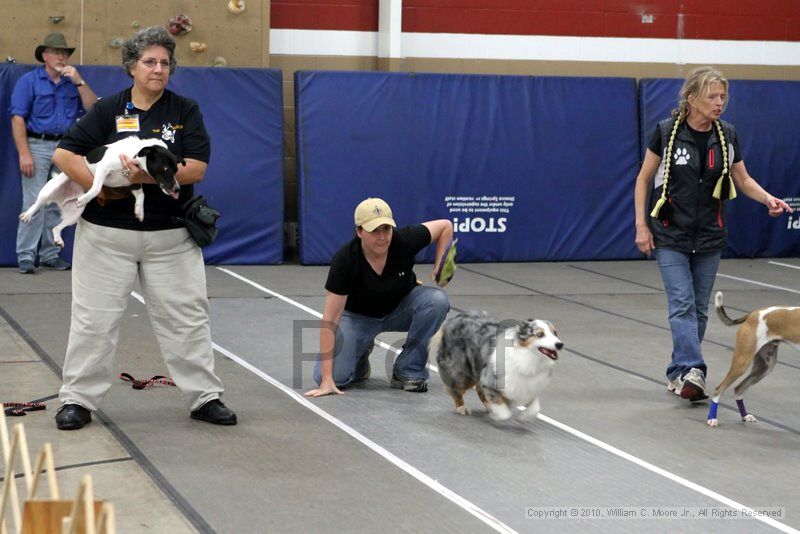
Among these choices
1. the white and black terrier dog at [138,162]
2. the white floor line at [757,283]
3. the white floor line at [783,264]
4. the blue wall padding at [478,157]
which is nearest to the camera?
the white and black terrier dog at [138,162]

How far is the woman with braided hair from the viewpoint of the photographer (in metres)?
6.04

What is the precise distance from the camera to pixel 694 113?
238 inches

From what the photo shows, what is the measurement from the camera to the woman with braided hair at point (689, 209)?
6035mm

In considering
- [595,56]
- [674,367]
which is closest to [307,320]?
[674,367]

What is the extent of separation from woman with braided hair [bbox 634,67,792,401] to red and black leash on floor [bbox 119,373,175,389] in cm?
265

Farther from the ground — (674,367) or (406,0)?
(406,0)

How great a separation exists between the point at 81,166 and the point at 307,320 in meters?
3.23

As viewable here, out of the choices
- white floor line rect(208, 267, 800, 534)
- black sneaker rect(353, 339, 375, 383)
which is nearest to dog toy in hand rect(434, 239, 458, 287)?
black sneaker rect(353, 339, 375, 383)

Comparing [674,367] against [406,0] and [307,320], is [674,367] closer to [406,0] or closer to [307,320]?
[307,320]

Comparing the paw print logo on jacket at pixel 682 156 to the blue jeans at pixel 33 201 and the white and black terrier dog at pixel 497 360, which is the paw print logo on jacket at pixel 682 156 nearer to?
the white and black terrier dog at pixel 497 360

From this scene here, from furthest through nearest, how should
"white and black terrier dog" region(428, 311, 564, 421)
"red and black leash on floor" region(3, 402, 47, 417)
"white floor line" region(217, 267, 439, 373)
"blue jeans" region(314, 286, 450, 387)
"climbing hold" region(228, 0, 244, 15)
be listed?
"climbing hold" region(228, 0, 244, 15) → "white floor line" region(217, 267, 439, 373) → "blue jeans" region(314, 286, 450, 387) → "red and black leash on floor" region(3, 402, 47, 417) → "white and black terrier dog" region(428, 311, 564, 421)

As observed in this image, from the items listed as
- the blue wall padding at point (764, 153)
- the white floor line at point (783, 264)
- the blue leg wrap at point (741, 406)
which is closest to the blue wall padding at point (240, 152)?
the blue wall padding at point (764, 153)

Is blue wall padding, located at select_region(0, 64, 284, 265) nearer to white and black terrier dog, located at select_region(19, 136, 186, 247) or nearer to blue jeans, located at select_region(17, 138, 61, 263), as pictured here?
blue jeans, located at select_region(17, 138, 61, 263)

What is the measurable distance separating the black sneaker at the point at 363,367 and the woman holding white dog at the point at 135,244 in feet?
3.66
